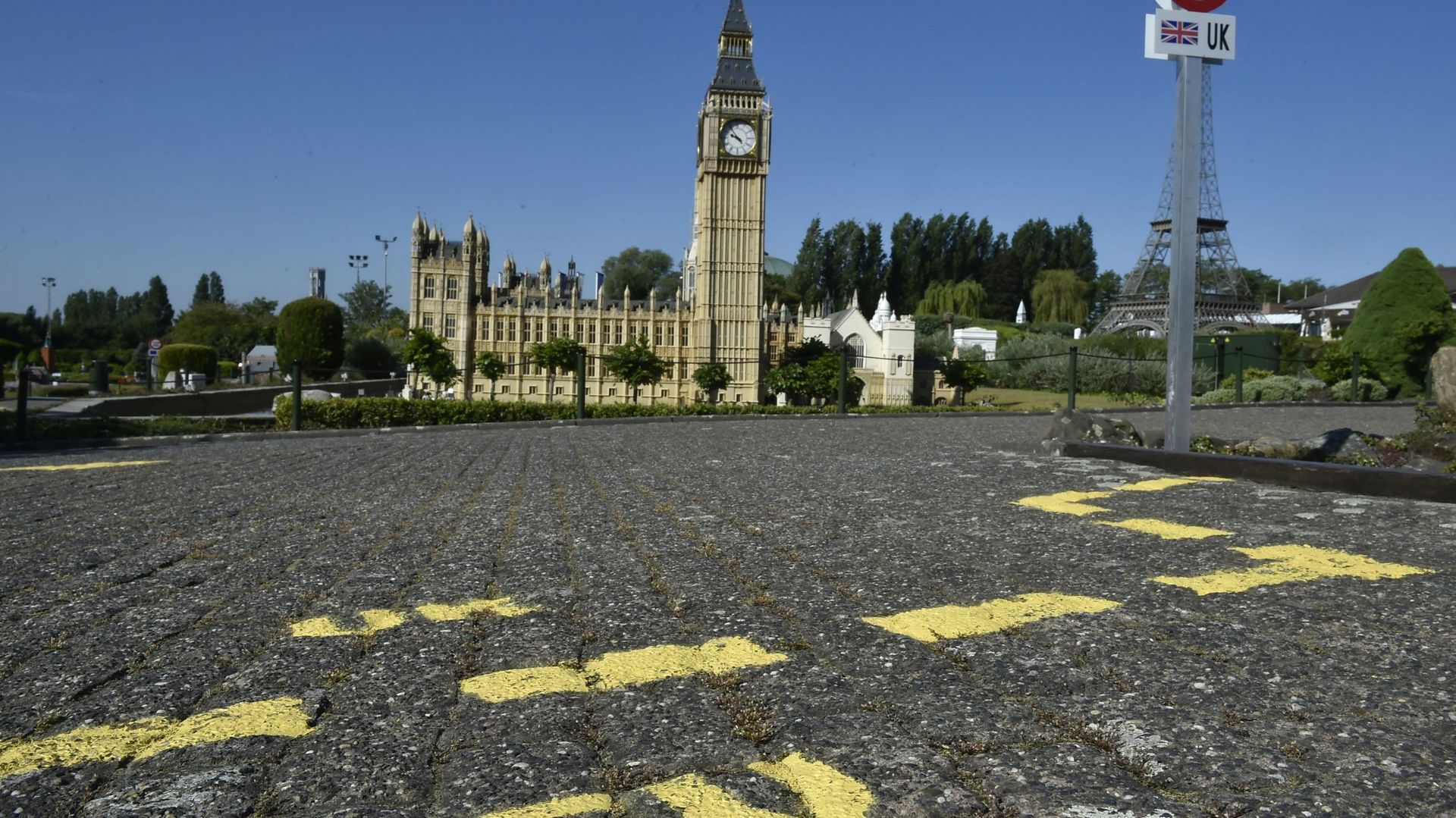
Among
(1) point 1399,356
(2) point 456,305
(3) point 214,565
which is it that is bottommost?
(3) point 214,565

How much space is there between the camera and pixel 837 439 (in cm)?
1191

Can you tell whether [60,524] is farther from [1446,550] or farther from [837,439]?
[837,439]

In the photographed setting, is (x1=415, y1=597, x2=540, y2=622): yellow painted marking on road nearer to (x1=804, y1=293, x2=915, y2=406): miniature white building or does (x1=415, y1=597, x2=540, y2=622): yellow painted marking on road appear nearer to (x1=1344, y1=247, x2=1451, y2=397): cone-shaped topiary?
(x1=1344, y1=247, x2=1451, y2=397): cone-shaped topiary

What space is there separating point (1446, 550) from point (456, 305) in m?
67.7

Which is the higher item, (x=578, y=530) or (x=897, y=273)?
(x=897, y=273)

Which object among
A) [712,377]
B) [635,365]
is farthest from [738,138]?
[635,365]

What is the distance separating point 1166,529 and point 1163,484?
73.9 inches

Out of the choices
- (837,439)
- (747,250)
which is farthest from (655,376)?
(837,439)

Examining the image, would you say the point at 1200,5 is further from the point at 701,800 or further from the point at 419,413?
the point at 419,413

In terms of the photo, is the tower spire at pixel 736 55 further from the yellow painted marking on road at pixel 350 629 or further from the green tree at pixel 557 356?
the yellow painted marking on road at pixel 350 629

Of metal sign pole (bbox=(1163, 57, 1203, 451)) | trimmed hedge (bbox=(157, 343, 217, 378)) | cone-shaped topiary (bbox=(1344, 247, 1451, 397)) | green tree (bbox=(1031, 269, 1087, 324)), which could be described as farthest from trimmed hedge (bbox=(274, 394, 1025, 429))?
green tree (bbox=(1031, 269, 1087, 324))

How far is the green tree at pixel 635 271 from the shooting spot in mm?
101125

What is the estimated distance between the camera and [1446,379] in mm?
8656

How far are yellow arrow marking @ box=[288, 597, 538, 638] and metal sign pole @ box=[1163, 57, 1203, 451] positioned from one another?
19.8ft
